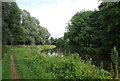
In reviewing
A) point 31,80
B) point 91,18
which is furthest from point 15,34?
point 31,80

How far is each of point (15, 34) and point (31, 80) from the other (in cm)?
2538

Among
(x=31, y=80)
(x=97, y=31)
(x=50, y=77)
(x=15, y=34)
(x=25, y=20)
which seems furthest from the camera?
(x=25, y=20)

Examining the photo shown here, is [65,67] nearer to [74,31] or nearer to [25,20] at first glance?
[74,31]

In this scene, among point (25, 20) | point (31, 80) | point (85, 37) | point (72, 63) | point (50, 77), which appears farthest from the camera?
point (25, 20)

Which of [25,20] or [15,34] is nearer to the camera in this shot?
[15,34]

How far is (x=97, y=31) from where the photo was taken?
89.6 ft

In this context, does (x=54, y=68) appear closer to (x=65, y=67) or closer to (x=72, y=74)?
(x=65, y=67)

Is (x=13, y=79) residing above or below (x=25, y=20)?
below

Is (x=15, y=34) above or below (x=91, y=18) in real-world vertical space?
below

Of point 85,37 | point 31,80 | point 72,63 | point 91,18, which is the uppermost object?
point 91,18

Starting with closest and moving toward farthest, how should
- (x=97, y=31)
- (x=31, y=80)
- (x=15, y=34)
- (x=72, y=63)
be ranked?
(x=31, y=80) → (x=72, y=63) → (x=97, y=31) → (x=15, y=34)

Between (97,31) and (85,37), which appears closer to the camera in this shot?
(97,31)

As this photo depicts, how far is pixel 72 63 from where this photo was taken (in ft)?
36.4

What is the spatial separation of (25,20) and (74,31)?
18.0 m
